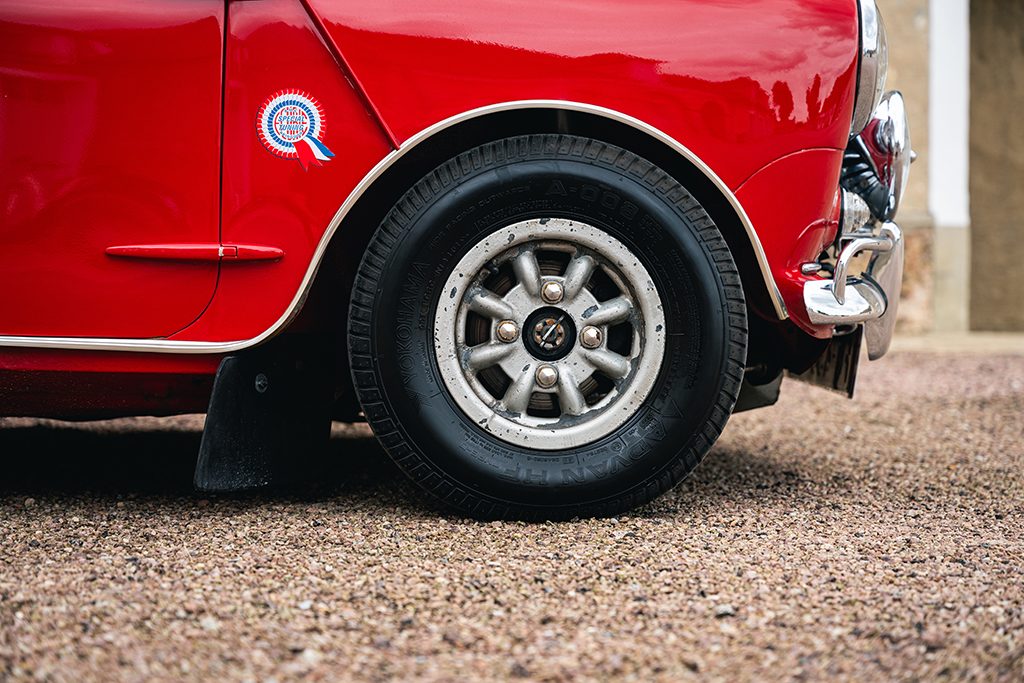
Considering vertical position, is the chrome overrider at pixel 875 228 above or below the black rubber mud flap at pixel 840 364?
above

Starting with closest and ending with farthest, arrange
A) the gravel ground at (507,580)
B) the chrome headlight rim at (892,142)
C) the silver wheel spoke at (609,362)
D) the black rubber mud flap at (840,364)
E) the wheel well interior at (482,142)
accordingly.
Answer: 1. the gravel ground at (507,580)
2. the silver wheel spoke at (609,362)
3. the wheel well interior at (482,142)
4. the chrome headlight rim at (892,142)
5. the black rubber mud flap at (840,364)

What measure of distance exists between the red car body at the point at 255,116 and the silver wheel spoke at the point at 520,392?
1.73 feet

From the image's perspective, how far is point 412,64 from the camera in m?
2.32

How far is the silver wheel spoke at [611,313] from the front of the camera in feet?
7.80

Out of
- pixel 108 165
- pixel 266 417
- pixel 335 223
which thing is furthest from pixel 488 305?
pixel 108 165

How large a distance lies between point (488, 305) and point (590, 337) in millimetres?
245

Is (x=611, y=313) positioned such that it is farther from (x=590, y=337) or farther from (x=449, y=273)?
(x=449, y=273)

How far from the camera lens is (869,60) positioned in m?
2.41

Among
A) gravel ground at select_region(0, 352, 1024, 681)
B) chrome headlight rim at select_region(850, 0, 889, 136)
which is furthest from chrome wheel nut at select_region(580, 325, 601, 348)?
chrome headlight rim at select_region(850, 0, 889, 136)

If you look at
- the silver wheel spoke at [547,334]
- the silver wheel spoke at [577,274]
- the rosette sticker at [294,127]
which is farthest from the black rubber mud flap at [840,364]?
the rosette sticker at [294,127]

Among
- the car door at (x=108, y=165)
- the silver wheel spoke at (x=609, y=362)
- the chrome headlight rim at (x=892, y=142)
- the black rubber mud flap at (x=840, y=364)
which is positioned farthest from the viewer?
the black rubber mud flap at (x=840, y=364)

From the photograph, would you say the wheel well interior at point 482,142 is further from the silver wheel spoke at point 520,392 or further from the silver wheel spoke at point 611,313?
the silver wheel spoke at point 520,392

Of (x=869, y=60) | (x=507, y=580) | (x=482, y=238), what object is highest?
(x=869, y=60)

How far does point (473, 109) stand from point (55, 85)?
3.02ft
